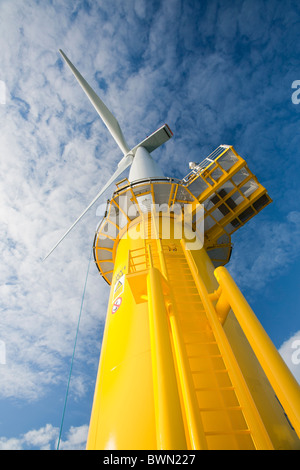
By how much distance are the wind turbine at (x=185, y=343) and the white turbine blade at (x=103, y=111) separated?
16.3 meters

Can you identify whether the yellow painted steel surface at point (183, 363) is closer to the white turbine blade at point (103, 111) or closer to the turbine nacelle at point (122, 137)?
the turbine nacelle at point (122, 137)

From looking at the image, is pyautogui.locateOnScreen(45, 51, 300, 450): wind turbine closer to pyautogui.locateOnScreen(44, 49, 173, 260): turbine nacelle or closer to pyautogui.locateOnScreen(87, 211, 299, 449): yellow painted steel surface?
pyautogui.locateOnScreen(87, 211, 299, 449): yellow painted steel surface

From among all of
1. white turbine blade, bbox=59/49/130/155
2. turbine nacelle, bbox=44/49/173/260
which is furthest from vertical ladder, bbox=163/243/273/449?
white turbine blade, bbox=59/49/130/155

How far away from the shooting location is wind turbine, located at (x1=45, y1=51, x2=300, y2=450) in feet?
13.3

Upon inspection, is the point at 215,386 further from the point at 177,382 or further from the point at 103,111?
the point at 103,111

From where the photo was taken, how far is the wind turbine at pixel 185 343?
406 cm

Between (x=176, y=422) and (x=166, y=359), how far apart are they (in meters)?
0.94

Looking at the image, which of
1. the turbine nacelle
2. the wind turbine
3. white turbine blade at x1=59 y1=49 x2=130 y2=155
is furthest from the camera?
white turbine blade at x1=59 y1=49 x2=130 y2=155

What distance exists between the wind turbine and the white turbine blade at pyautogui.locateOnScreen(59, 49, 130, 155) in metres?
16.3

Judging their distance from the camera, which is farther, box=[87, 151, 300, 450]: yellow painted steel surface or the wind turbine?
the wind turbine

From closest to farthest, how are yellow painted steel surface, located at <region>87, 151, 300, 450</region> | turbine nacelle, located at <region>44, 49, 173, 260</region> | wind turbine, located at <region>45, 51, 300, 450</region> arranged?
yellow painted steel surface, located at <region>87, 151, 300, 450</region> → wind turbine, located at <region>45, 51, 300, 450</region> → turbine nacelle, located at <region>44, 49, 173, 260</region>

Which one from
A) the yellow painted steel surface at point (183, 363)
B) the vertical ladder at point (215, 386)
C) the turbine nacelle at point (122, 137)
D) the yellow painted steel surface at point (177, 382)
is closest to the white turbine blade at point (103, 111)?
the turbine nacelle at point (122, 137)

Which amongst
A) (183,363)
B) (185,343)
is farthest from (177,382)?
(185,343)
